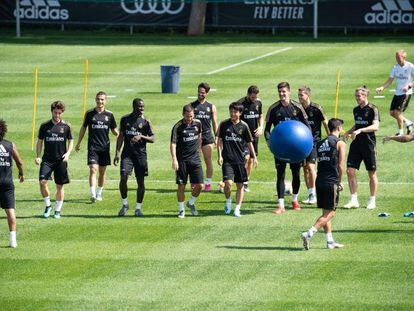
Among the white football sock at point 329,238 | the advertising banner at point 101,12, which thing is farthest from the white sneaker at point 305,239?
the advertising banner at point 101,12

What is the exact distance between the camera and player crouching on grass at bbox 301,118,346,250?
19453mm

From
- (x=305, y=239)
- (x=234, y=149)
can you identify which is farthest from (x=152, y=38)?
(x=305, y=239)

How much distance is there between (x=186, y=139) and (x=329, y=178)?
396 cm

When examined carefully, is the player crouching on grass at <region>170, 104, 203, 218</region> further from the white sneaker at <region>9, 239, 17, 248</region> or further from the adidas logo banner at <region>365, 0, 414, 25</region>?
the adidas logo banner at <region>365, 0, 414, 25</region>

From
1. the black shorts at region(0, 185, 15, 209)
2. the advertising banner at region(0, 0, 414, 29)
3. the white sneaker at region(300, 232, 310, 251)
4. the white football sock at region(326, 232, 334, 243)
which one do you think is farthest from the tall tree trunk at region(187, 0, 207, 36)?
the white sneaker at region(300, 232, 310, 251)

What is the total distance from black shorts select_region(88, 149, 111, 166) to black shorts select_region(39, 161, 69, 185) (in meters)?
1.63

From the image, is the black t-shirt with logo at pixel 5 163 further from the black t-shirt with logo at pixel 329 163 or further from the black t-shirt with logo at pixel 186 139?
the black t-shirt with logo at pixel 329 163

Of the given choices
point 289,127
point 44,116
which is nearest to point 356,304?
point 289,127

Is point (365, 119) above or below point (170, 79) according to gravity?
below

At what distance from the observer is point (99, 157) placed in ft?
80.1

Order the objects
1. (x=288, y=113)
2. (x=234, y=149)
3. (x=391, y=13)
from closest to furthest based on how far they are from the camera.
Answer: (x=234, y=149) → (x=288, y=113) → (x=391, y=13)

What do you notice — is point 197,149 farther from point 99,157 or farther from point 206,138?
point 99,157

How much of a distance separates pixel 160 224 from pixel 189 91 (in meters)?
17.6

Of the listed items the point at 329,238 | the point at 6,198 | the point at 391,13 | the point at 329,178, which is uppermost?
the point at 391,13
